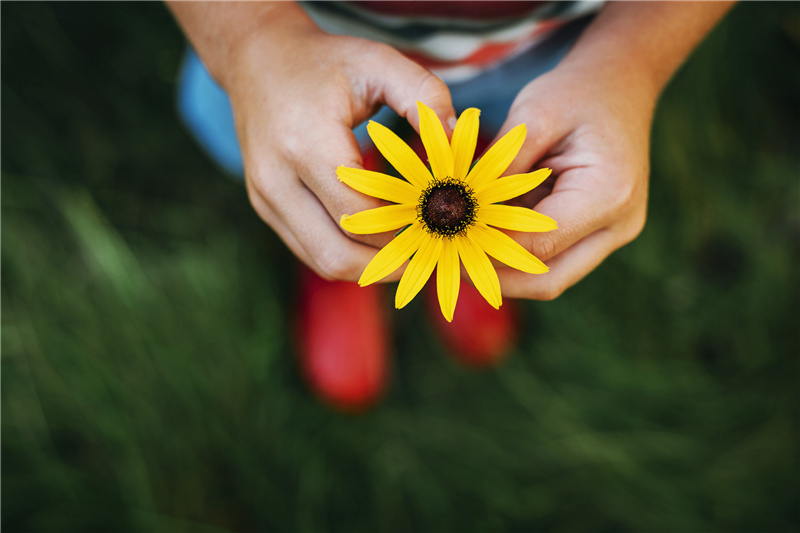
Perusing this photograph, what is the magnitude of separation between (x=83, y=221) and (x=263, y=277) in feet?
1.93

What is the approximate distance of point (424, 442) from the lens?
5.24 ft

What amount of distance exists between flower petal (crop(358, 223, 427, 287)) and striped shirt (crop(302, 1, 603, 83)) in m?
0.43

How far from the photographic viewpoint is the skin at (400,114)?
25.9 inches

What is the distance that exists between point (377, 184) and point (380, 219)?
0.04m

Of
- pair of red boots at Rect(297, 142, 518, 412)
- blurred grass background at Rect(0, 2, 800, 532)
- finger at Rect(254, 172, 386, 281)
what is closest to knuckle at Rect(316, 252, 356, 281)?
finger at Rect(254, 172, 386, 281)

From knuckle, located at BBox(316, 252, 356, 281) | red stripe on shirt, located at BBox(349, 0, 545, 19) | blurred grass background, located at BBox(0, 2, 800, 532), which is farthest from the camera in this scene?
blurred grass background, located at BBox(0, 2, 800, 532)

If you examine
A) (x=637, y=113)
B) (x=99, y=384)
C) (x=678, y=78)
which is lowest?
(x=99, y=384)

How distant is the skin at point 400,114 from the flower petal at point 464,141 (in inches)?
1.3

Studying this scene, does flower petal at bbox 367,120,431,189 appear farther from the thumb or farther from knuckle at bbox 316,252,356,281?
knuckle at bbox 316,252,356,281

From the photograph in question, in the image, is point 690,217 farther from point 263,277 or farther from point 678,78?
point 263,277

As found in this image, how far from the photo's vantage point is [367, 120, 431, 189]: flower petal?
24.9 inches

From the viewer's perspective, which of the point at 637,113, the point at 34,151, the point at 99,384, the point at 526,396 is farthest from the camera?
the point at 34,151

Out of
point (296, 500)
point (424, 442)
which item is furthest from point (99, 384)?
point (424, 442)

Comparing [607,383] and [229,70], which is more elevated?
[229,70]
